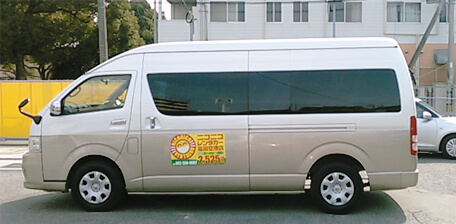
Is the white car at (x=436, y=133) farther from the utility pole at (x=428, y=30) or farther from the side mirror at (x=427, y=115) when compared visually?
the utility pole at (x=428, y=30)

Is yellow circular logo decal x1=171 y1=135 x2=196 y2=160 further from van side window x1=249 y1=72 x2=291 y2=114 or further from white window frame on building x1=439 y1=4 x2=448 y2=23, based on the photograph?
white window frame on building x1=439 y1=4 x2=448 y2=23

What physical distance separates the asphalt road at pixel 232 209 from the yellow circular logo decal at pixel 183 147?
2.80ft

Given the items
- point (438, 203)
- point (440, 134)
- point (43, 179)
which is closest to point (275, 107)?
point (438, 203)

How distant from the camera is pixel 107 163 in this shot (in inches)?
224

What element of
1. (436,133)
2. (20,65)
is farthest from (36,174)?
(20,65)

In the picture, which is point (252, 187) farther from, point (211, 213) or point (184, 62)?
point (184, 62)

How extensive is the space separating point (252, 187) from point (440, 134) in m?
6.42

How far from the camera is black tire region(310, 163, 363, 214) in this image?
5512 millimetres

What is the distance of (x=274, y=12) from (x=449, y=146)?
1933 cm

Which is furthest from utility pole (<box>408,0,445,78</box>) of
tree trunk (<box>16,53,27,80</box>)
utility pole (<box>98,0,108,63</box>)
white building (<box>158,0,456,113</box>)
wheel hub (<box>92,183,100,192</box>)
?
tree trunk (<box>16,53,27,80</box>)

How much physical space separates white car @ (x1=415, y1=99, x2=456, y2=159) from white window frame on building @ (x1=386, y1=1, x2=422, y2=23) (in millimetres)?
19727

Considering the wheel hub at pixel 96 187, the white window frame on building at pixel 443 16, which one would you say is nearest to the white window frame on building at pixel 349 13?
the white window frame on building at pixel 443 16

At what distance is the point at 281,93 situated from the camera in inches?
218

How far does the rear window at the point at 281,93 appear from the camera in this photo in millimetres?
5504
